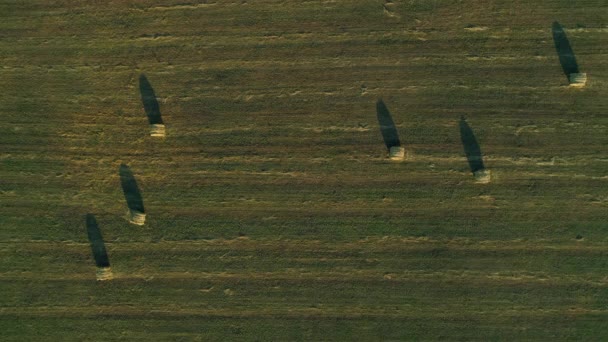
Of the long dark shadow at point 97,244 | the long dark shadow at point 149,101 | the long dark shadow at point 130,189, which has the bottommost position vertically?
the long dark shadow at point 97,244

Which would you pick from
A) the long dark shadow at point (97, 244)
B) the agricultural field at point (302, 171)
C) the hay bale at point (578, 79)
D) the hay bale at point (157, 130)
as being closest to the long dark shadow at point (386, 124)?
the agricultural field at point (302, 171)

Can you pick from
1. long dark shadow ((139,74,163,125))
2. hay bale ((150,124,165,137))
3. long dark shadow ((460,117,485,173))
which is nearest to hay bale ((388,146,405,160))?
long dark shadow ((460,117,485,173))

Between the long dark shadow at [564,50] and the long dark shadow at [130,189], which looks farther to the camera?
the long dark shadow at [130,189]

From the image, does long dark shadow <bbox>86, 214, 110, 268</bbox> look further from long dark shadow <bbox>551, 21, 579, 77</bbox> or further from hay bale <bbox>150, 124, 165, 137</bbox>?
long dark shadow <bbox>551, 21, 579, 77</bbox>

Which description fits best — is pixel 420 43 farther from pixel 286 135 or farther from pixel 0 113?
pixel 0 113

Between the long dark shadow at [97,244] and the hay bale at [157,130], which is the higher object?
the hay bale at [157,130]

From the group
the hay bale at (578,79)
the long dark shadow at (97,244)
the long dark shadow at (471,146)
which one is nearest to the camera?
the hay bale at (578,79)

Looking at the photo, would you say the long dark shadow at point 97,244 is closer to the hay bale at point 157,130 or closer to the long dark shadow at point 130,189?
the long dark shadow at point 130,189
